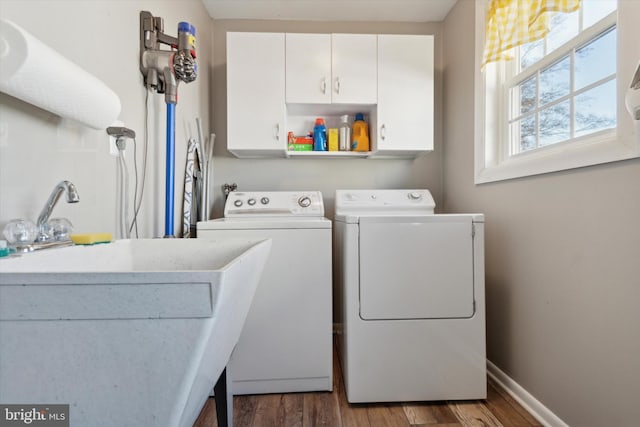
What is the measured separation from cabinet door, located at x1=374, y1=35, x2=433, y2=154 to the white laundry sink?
180 centimetres

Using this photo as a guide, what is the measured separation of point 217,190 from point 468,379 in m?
1.91

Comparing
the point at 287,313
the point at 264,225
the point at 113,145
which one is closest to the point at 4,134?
the point at 113,145

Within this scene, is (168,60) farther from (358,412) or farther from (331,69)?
(358,412)

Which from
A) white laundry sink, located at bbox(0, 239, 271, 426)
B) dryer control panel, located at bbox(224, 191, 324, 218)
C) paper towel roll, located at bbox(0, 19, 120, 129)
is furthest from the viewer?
dryer control panel, located at bbox(224, 191, 324, 218)

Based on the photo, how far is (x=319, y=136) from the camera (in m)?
2.20

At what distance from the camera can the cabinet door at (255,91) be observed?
2008 mm

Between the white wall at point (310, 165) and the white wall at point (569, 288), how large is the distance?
650 millimetres

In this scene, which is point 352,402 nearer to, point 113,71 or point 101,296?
point 101,296

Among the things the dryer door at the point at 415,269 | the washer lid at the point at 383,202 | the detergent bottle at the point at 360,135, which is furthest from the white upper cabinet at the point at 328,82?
the dryer door at the point at 415,269

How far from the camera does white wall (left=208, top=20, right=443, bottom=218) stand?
2350 mm

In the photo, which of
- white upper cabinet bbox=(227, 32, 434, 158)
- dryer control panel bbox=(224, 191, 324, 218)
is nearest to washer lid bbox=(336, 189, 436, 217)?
dryer control panel bbox=(224, 191, 324, 218)

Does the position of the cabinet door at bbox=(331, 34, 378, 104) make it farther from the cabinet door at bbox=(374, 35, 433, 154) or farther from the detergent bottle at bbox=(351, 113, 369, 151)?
the detergent bottle at bbox=(351, 113, 369, 151)

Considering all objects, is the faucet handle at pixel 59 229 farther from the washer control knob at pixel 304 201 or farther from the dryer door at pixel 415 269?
the washer control knob at pixel 304 201

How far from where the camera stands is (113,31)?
1.17 metres
